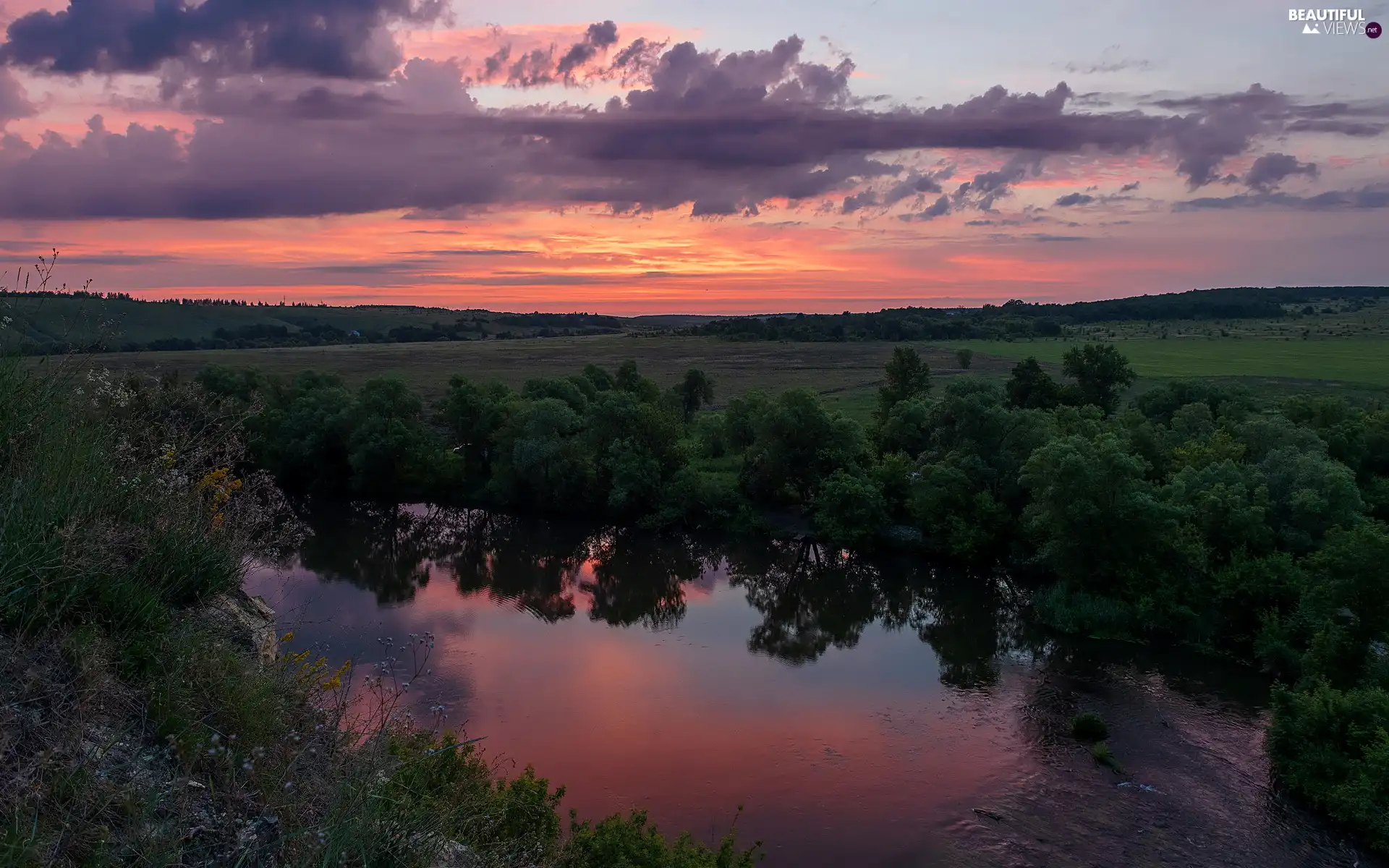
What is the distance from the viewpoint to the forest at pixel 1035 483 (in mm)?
21266

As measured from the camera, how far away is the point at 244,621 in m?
9.57

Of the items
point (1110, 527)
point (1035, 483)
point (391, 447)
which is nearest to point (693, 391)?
point (391, 447)

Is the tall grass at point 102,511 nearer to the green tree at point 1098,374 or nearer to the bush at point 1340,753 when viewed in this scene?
the bush at point 1340,753

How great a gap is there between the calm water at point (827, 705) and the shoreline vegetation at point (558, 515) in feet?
5.70

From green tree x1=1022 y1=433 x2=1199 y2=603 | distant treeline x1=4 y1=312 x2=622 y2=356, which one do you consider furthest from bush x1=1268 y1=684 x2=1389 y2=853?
distant treeline x1=4 y1=312 x2=622 y2=356

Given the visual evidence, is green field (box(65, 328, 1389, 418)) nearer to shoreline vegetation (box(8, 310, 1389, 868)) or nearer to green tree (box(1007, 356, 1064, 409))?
green tree (box(1007, 356, 1064, 409))

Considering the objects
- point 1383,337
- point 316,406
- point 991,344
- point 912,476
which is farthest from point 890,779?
point 1383,337

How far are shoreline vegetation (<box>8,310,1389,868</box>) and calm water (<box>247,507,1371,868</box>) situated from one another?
174 centimetres

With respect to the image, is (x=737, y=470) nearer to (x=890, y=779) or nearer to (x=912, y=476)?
(x=912, y=476)

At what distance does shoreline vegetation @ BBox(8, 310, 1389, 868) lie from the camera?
6.63 meters

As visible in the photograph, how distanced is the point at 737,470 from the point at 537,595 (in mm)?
15634

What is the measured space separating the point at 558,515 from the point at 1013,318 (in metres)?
112

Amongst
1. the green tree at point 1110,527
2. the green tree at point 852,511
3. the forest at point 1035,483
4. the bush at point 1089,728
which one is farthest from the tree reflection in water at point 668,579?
the bush at point 1089,728

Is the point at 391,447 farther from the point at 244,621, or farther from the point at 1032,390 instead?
the point at 244,621
